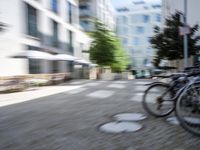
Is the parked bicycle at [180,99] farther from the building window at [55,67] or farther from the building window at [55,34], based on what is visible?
the building window at [55,34]

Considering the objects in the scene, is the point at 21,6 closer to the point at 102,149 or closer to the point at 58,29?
the point at 58,29

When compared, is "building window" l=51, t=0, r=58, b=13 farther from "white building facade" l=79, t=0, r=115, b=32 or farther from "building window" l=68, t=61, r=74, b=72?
"white building facade" l=79, t=0, r=115, b=32

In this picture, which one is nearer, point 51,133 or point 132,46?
point 51,133

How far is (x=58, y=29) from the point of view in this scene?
27797mm

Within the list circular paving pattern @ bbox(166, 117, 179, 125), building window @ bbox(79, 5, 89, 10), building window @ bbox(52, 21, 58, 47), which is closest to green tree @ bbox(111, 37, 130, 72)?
building window @ bbox(52, 21, 58, 47)

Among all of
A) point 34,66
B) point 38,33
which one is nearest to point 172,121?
point 34,66

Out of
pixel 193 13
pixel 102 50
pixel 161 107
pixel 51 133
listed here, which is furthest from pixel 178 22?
pixel 102 50

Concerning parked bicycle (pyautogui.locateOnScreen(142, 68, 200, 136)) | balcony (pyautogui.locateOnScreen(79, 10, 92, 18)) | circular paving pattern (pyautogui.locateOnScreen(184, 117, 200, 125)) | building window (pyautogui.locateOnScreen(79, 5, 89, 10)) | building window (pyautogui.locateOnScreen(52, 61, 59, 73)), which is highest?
building window (pyautogui.locateOnScreen(79, 5, 89, 10))

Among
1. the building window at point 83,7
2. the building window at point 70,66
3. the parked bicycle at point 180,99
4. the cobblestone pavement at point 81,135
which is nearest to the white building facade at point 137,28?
the building window at point 83,7

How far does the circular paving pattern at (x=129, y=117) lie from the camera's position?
5843 millimetres

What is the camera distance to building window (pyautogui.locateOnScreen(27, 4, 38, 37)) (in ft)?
69.9

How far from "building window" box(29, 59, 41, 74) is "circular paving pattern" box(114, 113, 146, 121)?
15.7m

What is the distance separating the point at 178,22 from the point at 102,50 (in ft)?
51.1

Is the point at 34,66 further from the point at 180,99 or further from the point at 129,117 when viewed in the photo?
the point at 180,99
